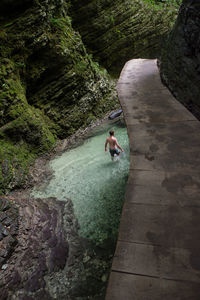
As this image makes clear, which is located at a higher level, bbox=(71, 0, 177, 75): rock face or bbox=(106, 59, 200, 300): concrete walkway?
bbox=(71, 0, 177, 75): rock face

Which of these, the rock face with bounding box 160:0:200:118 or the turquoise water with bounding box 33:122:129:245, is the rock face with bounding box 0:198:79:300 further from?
the rock face with bounding box 160:0:200:118

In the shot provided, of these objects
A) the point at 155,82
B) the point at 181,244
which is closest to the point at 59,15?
the point at 155,82

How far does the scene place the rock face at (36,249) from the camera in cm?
448

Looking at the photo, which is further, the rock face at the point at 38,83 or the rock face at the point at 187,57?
the rock face at the point at 38,83

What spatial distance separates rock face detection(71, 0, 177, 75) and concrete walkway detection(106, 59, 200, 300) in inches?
483

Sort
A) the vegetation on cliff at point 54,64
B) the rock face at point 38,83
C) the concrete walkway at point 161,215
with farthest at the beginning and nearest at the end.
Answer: the vegetation on cliff at point 54,64
the rock face at point 38,83
the concrete walkway at point 161,215

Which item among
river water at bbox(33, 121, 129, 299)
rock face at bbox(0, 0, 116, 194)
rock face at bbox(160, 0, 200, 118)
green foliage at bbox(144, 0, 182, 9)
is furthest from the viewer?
green foliage at bbox(144, 0, 182, 9)

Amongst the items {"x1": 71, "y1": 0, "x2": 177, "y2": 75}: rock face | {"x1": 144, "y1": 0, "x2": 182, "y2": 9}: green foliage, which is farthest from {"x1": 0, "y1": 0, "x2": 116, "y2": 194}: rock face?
{"x1": 144, "y1": 0, "x2": 182, "y2": 9}: green foliage

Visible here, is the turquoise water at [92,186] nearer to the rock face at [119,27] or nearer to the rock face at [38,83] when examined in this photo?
the rock face at [38,83]

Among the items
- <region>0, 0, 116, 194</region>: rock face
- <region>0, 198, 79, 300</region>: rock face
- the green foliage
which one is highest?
the green foliage

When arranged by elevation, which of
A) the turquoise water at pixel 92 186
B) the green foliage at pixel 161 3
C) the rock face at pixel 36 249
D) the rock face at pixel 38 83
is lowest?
the turquoise water at pixel 92 186

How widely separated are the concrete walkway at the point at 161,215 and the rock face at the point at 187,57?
0.38 metres

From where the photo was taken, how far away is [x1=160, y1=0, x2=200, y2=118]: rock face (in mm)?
3717

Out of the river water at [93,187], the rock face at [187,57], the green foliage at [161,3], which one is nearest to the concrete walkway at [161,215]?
the rock face at [187,57]
